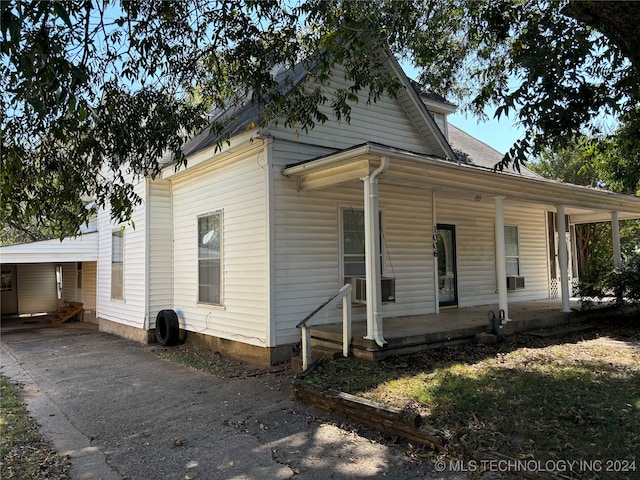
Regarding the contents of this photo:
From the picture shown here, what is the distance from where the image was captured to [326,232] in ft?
26.7

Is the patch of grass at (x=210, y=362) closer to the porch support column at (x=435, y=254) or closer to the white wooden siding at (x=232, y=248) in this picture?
the white wooden siding at (x=232, y=248)

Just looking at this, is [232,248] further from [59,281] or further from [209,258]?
[59,281]

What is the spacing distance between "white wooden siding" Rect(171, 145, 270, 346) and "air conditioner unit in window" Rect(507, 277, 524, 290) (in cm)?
720

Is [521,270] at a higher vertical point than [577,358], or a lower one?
higher

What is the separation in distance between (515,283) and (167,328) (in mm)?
8659

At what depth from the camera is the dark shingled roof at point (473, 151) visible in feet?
40.3

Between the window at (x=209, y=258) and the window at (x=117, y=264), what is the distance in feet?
12.2

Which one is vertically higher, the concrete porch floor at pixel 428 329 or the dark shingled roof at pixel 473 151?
the dark shingled roof at pixel 473 151

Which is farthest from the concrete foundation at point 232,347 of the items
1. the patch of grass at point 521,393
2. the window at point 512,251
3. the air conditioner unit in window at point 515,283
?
the window at point 512,251

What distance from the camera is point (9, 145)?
529 cm

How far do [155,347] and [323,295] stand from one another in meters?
4.41

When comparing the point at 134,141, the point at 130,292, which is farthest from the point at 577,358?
the point at 130,292

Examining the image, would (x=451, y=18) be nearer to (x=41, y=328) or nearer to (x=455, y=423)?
(x=455, y=423)

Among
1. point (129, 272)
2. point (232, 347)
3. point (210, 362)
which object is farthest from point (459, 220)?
point (129, 272)
